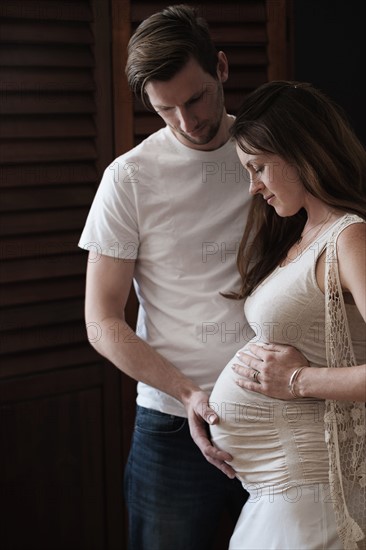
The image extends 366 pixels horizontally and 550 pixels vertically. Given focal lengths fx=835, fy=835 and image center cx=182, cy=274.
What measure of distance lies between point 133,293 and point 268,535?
0.87 meters

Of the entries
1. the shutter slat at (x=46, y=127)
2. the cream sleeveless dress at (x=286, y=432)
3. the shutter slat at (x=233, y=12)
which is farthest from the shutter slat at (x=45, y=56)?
the cream sleeveless dress at (x=286, y=432)

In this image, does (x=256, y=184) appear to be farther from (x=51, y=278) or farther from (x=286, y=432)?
(x=51, y=278)

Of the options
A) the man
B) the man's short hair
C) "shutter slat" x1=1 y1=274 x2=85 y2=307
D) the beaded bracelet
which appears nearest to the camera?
the beaded bracelet

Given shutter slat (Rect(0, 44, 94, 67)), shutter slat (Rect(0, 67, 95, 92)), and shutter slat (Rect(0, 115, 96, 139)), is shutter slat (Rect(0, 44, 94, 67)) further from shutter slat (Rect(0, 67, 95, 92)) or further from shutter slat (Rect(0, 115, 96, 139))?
shutter slat (Rect(0, 115, 96, 139))

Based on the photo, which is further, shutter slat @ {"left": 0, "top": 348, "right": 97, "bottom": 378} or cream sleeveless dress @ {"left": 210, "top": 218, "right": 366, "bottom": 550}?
shutter slat @ {"left": 0, "top": 348, "right": 97, "bottom": 378}

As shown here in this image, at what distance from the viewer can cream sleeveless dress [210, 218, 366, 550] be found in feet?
5.09

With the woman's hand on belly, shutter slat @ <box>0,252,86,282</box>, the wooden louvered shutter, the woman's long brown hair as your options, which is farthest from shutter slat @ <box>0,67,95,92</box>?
the woman's hand on belly

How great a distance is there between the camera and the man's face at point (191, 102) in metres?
1.71

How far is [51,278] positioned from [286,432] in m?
0.85

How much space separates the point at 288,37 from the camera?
7.73ft

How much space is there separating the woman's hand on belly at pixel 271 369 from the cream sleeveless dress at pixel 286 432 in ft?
0.06

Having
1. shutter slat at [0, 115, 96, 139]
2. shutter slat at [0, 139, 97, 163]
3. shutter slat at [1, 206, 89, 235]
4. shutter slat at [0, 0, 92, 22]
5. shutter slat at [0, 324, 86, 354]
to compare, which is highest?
shutter slat at [0, 0, 92, 22]

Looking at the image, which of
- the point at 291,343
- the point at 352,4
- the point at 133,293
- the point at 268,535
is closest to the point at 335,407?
the point at 291,343

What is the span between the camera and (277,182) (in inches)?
62.9
